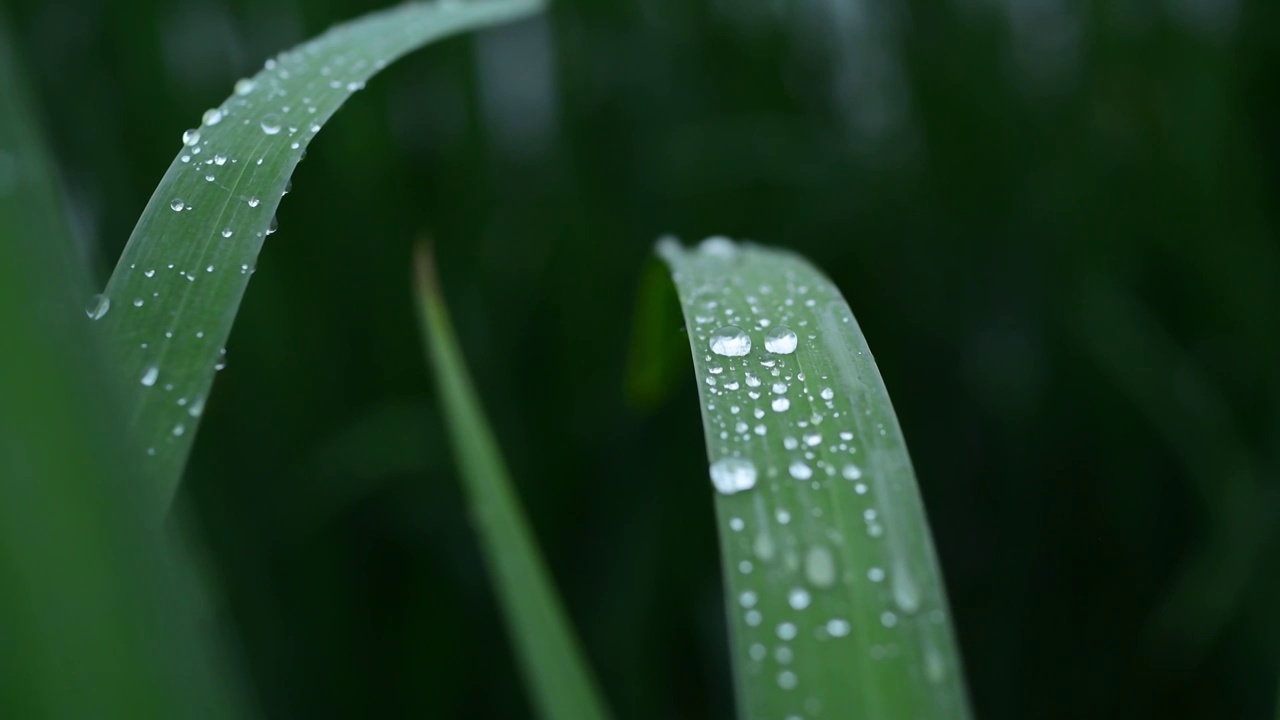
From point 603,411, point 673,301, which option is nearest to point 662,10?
point 603,411

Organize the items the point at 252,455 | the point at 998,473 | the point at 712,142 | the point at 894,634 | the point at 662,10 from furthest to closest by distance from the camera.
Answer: the point at 662,10 < the point at 712,142 < the point at 998,473 < the point at 252,455 < the point at 894,634

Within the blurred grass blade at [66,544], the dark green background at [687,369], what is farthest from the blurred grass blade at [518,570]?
the dark green background at [687,369]

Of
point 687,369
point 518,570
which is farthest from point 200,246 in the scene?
point 687,369

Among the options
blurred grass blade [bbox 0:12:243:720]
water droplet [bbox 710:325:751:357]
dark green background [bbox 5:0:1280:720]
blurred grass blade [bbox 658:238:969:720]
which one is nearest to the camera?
blurred grass blade [bbox 0:12:243:720]

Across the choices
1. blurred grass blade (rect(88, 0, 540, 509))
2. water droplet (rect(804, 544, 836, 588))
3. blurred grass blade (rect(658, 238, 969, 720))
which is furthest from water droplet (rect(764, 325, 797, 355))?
blurred grass blade (rect(88, 0, 540, 509))

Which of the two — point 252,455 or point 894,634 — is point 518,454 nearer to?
point 252,455

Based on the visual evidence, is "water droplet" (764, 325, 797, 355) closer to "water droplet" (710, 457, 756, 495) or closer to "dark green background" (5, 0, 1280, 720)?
"water droplet" (710, 457, 756, 495)

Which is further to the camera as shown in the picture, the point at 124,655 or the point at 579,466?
the point at 579,466
